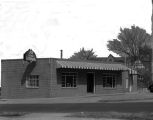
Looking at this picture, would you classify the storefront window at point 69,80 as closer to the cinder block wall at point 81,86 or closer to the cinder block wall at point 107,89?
the cinder block wall at point 81,86

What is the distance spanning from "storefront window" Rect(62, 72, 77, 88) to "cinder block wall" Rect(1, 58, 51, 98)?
91.2 inches

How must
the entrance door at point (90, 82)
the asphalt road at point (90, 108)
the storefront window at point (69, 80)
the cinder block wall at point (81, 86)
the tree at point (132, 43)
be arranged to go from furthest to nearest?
1. the tree at point (132, 43)
2. the entrance door at point (90, 82)
3. the storefront window at point (69, 80)
4. the cinder block wall at point (81, 86)
5. the asphalt road at point (90, 108)

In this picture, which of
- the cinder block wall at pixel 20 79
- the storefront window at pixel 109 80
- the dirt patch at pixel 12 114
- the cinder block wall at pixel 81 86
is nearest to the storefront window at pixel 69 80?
the cinder block wall at pixel 81 86

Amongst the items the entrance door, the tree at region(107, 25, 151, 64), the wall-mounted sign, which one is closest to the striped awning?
the entrance door

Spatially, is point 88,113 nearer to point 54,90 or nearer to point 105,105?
point 105,105

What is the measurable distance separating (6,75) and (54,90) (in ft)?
19.4

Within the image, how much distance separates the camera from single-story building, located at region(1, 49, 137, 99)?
4900cm

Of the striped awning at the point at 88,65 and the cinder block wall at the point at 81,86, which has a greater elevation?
the striped awning at the point at 88,65

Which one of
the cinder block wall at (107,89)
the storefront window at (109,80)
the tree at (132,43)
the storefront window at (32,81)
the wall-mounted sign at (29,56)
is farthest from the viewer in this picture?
the tree at (132,43)

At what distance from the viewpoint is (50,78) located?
48.7m

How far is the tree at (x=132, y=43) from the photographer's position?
100625 millimetres

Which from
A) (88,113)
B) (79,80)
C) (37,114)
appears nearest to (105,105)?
(88,113)

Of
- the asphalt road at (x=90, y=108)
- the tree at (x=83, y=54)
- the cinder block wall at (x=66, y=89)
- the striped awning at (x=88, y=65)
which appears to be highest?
the tree at (x=83, y=54)

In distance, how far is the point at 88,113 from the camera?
2275cm
